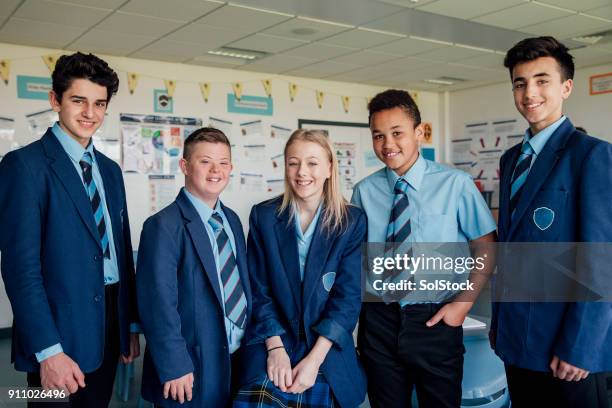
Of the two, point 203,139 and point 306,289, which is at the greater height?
point 203,139

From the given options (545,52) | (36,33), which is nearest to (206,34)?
(36,33)

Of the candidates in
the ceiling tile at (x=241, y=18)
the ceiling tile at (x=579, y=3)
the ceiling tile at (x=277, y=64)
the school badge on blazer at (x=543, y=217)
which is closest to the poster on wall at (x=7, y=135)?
the ceiling tile at (x=241, y=18)

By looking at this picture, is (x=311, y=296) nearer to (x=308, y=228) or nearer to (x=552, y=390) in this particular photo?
(x=308, y=228)

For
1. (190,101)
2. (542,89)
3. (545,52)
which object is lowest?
(542,89)

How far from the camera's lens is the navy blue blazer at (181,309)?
168 centimetres

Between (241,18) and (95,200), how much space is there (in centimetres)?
287

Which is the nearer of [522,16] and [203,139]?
[203,139]

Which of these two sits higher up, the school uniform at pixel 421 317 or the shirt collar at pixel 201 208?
the shirt collar at pixel 201 208

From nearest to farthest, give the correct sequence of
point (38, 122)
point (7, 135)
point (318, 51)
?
point (7, 135) < point (38, 122) < point (318, 51)

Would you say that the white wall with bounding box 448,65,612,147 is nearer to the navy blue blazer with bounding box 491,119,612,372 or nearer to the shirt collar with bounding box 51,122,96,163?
the navy blue blazer with bounding box 491,119,612,372

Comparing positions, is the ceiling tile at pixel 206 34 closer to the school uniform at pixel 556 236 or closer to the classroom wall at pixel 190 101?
the classroom wall at pixel 190 101

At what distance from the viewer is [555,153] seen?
1.65 m

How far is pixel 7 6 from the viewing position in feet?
13.2

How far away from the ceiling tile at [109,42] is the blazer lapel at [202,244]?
11.0 feet
